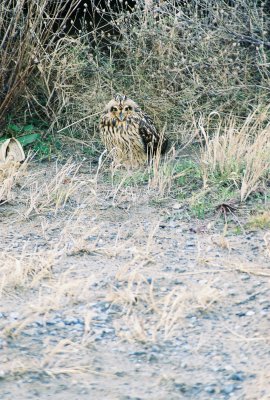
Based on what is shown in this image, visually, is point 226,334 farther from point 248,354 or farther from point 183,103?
point 183,103

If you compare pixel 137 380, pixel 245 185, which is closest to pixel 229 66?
pixel 245 185

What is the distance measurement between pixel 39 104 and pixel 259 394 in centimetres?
440

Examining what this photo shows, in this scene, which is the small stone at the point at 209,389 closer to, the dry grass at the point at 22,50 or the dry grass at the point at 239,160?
the dry grass at the point at 239,160

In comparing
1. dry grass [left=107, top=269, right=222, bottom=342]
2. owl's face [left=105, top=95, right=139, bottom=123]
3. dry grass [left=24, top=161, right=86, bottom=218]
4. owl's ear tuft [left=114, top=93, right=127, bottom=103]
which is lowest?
dry grass [left=24, top=161, right=86, bottom=218]

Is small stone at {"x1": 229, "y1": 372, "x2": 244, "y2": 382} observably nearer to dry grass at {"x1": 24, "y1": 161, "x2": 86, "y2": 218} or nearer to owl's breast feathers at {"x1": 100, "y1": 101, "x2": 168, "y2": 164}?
dry grass at {"x1": 24, "y1": 161, "x2": 86, "y2": 218}

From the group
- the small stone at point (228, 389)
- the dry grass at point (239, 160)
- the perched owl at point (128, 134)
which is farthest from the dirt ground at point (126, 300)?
the perched owl at point (128, 134)

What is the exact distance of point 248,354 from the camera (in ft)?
13.9

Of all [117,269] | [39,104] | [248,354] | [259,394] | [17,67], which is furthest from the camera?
[39,104]

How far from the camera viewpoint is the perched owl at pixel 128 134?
719 centimetres

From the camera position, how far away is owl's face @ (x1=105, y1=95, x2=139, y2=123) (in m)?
7.24

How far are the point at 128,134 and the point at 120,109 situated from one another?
0.21 m

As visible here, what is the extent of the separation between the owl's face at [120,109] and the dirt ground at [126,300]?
0.98 meters

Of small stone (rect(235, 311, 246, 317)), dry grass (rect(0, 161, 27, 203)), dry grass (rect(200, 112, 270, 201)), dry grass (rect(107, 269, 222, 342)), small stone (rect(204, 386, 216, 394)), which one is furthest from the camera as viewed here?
dry grass (rect(200, 112, 270, 201))

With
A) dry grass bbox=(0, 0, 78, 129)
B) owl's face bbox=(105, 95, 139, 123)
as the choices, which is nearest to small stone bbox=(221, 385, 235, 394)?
owl's face bbox=(105, 95, 139, 123)
